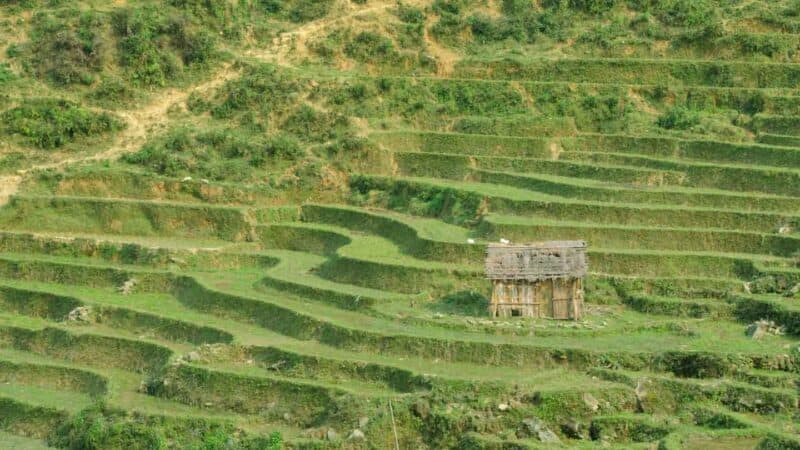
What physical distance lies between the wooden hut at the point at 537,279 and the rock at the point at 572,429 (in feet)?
13.8

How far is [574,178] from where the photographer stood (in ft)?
110

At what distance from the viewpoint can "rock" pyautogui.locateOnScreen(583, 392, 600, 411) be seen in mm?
23844

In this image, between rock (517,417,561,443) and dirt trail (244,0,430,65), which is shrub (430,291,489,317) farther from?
dirt trail (244,0,430,65)

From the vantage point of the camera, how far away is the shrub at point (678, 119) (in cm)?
3522

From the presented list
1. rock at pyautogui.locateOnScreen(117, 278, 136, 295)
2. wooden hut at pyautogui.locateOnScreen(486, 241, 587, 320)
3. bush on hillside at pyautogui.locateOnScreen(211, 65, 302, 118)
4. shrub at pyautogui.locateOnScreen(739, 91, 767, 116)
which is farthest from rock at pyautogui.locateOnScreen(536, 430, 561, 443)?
bush on hillside at pyautogui.locateOnScreen(211, 65, 302, 118)

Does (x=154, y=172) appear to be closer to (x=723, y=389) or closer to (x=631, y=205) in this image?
(x=631, y=205)

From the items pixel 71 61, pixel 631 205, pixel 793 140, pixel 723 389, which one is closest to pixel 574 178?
pixel 631 205

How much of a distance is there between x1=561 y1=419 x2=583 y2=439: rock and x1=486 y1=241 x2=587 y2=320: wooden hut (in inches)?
166

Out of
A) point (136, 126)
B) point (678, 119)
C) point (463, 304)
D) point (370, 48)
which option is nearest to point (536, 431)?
point (463, 304)

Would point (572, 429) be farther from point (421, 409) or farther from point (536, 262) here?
point (536, 262)

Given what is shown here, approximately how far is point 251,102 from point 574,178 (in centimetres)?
911

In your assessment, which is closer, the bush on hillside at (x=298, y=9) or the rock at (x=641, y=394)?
the rock at (x=641, y=394)

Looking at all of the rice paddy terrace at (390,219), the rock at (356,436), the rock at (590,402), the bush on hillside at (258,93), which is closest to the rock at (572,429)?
the rice paddy terrace at (390,219)

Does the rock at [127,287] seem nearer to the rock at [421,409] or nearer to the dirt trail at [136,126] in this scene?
the dirt trail at [136,126]
